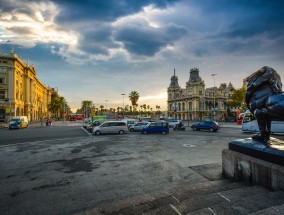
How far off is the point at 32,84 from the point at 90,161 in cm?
7198

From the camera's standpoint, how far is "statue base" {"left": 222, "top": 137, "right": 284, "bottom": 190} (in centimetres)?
358

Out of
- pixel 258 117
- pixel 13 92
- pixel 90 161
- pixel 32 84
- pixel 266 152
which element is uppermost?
pixel 32 84

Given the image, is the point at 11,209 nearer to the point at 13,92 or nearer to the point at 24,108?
the point at 13,92

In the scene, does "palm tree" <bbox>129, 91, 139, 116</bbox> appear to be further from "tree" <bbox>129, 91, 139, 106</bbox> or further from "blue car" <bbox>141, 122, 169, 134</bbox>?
"blue car" <bbox>141, 122, 169, 134</bbox>

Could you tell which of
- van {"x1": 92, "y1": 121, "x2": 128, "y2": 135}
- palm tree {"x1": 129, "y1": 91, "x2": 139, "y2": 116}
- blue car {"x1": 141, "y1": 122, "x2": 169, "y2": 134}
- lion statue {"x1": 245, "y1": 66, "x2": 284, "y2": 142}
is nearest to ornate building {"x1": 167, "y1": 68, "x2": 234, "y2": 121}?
palm tree {"x1": 129, "y1": 91, "x2": 139, "y2": 116}

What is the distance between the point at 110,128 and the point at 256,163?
19407 mm

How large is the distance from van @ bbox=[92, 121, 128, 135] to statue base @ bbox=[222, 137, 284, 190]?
18.0 m

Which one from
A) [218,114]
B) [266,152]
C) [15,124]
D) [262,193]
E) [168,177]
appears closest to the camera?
[262,193]

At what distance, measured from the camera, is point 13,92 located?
168 feet

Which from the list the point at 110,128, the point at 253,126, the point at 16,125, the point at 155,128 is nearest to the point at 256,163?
the point at 155,128

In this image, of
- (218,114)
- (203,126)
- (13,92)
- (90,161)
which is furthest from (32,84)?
(218,114)

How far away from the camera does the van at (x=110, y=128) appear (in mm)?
21844

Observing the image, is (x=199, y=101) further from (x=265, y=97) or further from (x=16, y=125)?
(x=265, y=97)

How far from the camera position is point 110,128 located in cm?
2216
